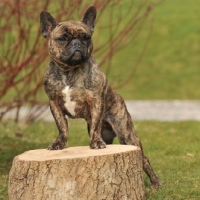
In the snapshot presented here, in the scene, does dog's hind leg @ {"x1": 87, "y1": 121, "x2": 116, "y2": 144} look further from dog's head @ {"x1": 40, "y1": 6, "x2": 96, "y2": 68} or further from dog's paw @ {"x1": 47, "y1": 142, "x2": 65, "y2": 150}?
dog's head @ {"x1": 40, "y1": 6, "x2": 96, "y2": 68}

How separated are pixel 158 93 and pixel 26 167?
1091 cm

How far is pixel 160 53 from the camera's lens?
18.5m

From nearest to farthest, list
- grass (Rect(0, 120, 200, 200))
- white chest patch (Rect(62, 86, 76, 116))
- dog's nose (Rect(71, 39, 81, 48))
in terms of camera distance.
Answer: dog's nose (Rect(71, 39, 81, 48)) → white chest patch (Rect(62, 86, 76, 116)) → grass (Rect(0, 120, 200, 200))

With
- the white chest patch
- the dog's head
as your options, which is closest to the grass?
the white chest patch

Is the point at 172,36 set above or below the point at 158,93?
above

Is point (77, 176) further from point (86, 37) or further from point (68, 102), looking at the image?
point (86, 37)

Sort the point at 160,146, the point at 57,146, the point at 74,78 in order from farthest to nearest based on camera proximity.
Result: the point at 160,146, the point at 57,146, the point at 74,78

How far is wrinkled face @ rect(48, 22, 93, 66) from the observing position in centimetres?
496

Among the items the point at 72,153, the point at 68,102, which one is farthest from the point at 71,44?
the point at 72,153

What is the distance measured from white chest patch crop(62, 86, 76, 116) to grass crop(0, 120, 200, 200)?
1272mm

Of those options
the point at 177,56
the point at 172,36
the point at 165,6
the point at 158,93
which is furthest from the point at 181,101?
the point at 165,6

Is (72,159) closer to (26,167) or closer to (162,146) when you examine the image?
(26,167)

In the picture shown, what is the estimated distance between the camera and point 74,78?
520 cm

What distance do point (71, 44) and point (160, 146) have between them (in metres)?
4.11
